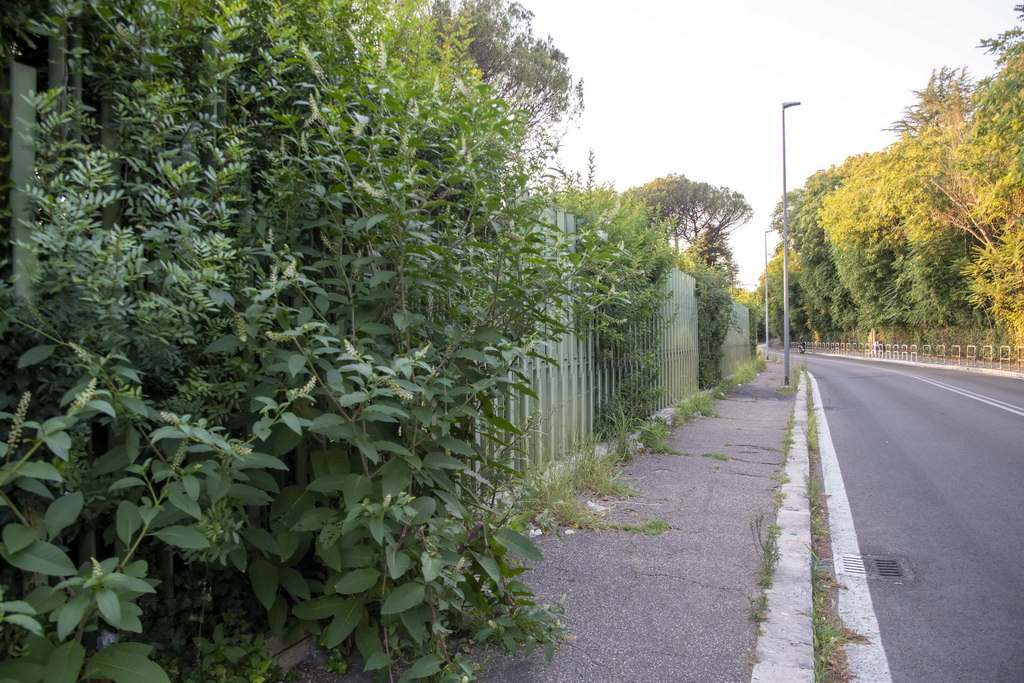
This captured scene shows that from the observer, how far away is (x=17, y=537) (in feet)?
4.81

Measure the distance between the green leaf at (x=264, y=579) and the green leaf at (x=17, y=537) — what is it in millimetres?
770

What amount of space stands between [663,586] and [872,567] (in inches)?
70.9

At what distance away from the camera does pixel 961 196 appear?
26031 millimetres

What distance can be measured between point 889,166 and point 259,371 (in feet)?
110

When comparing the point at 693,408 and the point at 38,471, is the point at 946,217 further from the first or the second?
the point at 38,471

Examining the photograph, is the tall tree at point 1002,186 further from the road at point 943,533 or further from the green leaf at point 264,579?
the green leaf at point 264,579

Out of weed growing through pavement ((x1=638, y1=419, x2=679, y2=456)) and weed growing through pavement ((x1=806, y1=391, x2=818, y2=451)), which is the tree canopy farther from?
weed growing through pavement ((x1=638, y1=419, x2=679, y2=456))

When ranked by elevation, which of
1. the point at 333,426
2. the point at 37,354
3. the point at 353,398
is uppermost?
the point at 37,354

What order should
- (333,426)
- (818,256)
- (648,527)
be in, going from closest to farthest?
(333,426)
(648,527)
(818,256)

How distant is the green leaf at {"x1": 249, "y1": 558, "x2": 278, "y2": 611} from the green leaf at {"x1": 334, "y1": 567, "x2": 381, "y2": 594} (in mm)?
252

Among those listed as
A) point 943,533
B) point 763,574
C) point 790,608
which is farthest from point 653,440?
point 790,608

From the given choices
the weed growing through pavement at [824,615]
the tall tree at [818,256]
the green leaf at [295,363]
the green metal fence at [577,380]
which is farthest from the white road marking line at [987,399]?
the tall tree at [818,256]

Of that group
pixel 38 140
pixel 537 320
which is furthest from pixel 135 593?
pixel 537 320

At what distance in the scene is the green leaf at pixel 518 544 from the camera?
96.2 inches
